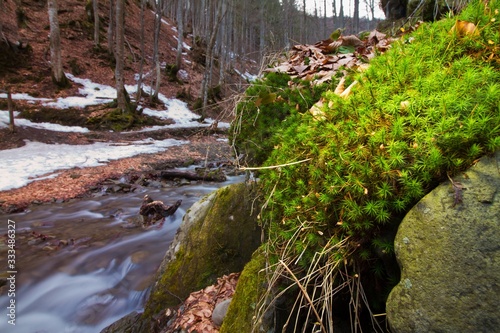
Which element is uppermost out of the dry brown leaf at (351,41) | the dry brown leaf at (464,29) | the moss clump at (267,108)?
the dry brown leaf at (351,41)

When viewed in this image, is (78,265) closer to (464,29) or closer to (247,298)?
→ (247,298)

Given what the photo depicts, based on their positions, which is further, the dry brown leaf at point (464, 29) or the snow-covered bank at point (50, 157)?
the snow-covered bank at point (50, 157)

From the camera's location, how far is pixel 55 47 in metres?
13.6

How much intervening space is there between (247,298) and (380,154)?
1313mm

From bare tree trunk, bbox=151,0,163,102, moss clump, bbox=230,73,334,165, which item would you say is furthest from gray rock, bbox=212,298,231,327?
bare tree trunk, bbox=151,0,163,102

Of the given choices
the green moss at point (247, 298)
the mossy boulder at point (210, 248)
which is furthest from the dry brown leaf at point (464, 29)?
the mossy boulder at point (210, 248)

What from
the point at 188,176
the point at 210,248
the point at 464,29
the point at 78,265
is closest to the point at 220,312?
the point at 210,248

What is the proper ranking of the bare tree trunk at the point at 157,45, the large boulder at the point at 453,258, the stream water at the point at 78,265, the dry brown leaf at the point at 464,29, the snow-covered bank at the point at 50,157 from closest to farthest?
the large boulder at the point at 453,258
the dry brown leaf at the point at 464,29
the stream water at the point at 78,265
the snow-covered bank at the point at 50,157
the bare tree trunk at the point at 157,45

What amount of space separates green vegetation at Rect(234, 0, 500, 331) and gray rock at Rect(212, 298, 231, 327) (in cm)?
94

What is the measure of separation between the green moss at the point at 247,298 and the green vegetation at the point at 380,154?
36 cm

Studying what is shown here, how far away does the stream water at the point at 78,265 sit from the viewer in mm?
3609

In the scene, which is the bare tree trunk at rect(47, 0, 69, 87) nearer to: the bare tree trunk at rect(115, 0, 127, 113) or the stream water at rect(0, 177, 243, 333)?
the bare tree trunk at rect(115, 0, 127, 113)

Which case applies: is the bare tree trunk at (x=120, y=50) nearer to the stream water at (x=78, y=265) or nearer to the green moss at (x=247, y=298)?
the stream water at (x=78, y=265)

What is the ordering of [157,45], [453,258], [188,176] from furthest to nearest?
[157,45] < [188,176] < [453,258]
